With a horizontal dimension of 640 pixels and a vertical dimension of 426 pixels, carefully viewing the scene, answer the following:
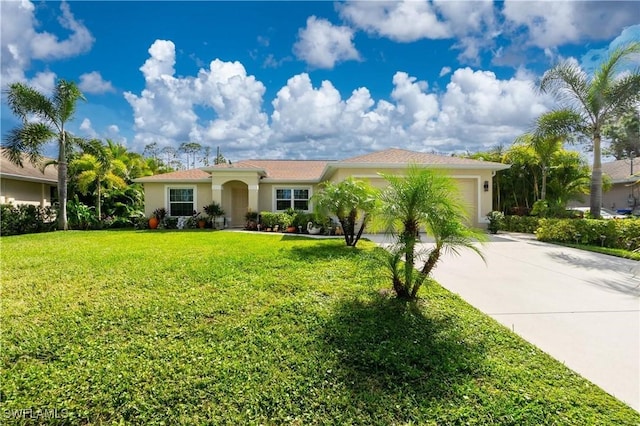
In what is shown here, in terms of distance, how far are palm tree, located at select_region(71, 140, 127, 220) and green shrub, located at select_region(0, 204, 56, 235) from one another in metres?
2.42

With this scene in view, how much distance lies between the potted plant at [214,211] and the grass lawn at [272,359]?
12187 millimetres

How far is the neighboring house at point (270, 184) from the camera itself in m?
16.2

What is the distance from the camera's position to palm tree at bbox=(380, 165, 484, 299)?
16.0 ft

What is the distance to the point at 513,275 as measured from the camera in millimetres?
7469

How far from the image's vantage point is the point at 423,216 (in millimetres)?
4988

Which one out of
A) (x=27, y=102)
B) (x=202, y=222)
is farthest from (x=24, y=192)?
(x=202, y=222)

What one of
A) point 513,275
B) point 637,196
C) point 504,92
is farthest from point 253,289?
point 637,196

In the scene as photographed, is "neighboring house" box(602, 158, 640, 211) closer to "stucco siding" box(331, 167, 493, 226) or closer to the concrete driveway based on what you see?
"stucco siding" box(331, 167, 493, 226)

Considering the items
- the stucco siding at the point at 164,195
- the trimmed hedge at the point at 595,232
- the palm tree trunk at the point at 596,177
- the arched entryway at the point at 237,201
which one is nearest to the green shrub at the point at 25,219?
the stucco siding at the point at 164,195

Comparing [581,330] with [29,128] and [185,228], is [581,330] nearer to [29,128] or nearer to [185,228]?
[185,228]

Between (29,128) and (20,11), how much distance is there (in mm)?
9964

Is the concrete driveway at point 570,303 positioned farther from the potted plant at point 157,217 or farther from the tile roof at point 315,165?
the potted plant at point 157,217

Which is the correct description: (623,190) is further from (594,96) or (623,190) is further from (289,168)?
(289,168)

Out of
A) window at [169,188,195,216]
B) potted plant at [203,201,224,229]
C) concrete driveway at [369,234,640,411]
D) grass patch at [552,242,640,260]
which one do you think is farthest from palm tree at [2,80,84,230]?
grass patch at [552,242,640,260]
